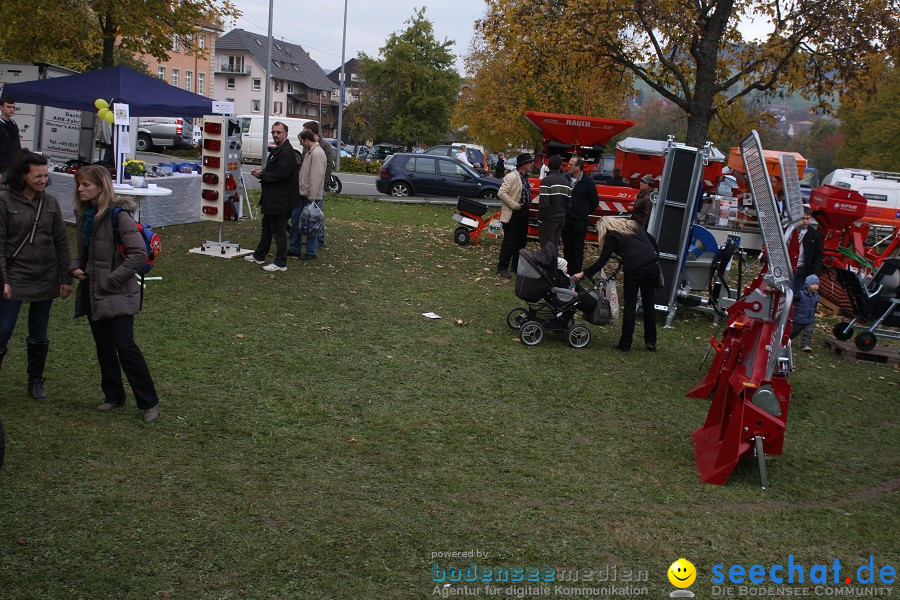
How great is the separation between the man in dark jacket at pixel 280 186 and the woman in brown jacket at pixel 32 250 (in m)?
5.14

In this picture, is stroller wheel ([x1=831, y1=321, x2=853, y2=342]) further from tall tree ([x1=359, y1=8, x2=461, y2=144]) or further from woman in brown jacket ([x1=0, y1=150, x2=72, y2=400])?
tall tree ([x1=359, y1=8, x2=461, y2=144])

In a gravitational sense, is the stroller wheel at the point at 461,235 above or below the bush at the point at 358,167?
below

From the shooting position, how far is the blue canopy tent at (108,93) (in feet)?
40.3

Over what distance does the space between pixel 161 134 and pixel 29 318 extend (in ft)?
104

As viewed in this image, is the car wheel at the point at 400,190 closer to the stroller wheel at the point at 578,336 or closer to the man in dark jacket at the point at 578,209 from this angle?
the man in dark jacket at the point at 578,209

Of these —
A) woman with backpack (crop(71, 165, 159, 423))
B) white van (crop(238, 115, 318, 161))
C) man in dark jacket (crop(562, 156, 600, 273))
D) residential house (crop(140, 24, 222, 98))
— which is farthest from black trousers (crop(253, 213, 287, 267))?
residential house (crop(140, 24, 222, 98))

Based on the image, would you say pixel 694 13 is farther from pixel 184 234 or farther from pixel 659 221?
pixel 184 234

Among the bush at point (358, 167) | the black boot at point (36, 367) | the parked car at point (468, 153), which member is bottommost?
the black boot at point (36, 367)

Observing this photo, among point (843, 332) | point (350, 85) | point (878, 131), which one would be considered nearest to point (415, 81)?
point (878, 131)

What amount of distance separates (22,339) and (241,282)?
11.3ft

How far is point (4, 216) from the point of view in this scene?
18.3 feet

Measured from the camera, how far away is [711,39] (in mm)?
14523

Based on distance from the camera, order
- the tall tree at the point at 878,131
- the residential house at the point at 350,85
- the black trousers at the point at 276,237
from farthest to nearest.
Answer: the residential house at the point at 350,85, the tall tree at the point at 878,131, the black trousers at the point at 276,237

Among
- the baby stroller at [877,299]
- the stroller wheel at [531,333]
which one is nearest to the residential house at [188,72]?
the stroller wheel at [531,333]
